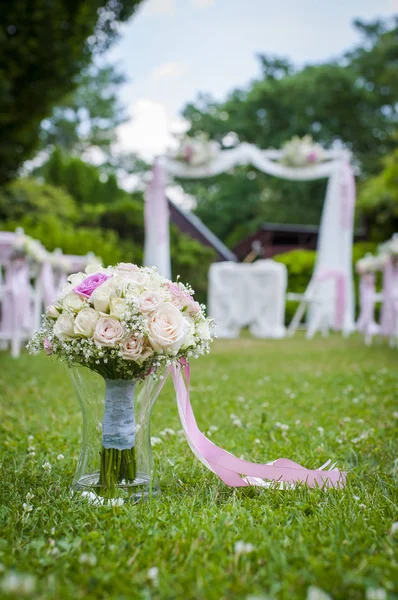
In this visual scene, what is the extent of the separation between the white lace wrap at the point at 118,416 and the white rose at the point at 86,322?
0.87 feet

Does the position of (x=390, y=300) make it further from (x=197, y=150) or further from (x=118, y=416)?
(x=118, y=416)

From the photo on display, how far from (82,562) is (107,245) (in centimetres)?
1130

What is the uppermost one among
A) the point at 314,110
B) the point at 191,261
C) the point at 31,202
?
the point at 314,110

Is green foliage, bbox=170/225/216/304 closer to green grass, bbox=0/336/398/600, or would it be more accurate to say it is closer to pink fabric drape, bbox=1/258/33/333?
pink fabric drape, bbox=1/258/33/333

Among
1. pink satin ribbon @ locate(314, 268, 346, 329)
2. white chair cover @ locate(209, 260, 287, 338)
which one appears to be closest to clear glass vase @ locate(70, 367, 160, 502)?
white chair cover @ locate(209, 260, 287, 338)

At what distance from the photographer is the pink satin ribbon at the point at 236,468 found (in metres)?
2.29

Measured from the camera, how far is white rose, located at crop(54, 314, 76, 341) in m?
1.97

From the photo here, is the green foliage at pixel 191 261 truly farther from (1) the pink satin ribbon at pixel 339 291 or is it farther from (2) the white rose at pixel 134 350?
(2) the white rose at pixel 134 350

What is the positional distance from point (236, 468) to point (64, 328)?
84cm

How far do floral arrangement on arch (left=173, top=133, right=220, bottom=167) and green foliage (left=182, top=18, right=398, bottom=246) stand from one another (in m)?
13.6

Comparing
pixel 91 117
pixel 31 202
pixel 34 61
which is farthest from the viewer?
pixel 91 117

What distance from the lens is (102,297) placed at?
1.95m

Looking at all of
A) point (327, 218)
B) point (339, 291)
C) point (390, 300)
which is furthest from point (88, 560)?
point (327, 218)

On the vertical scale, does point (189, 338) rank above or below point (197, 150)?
below
